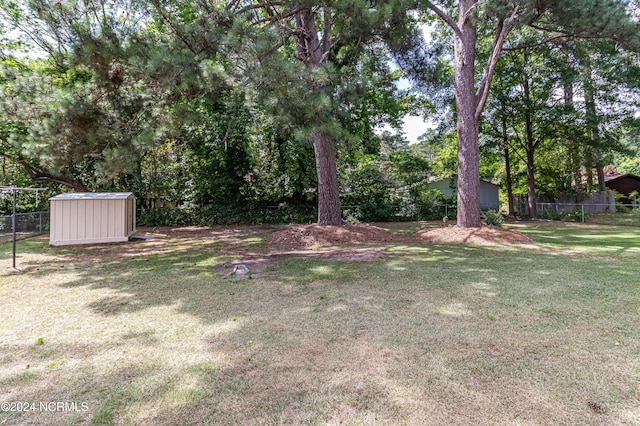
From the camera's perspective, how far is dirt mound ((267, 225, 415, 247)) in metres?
8.69

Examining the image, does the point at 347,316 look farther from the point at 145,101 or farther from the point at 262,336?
the point at 145,101

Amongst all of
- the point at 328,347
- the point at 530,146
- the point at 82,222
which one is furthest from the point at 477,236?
the point at 530,146

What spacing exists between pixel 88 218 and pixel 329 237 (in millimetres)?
6566

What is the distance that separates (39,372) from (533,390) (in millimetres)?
3388

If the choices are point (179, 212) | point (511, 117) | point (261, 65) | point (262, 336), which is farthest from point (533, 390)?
point (511, 117)

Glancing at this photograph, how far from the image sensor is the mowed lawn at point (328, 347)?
76.4 inches

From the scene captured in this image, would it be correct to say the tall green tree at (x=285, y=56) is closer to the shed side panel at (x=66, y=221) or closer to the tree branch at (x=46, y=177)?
the shed side panel at (x=66, y=221)

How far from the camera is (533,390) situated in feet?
6.82

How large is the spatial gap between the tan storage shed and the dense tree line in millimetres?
874

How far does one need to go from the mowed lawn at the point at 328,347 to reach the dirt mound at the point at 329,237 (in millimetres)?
3314

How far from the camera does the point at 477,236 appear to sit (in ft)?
28.1

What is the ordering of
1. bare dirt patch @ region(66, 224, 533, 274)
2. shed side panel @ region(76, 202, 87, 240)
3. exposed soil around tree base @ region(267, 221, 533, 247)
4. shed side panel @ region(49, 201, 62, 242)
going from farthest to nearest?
1. shed side panel @ region(76, 202, 87, 240)
2. shed side panel @ region(49, 201, 62, 242)
3. exposed soil around tree base @ region(267, 221, 533, 247)
4. bare dirt patch @ region(66, 224, 533, 274)

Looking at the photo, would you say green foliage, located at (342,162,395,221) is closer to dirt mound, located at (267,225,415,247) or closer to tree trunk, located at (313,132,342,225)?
tree trunk, located at (313,132,342,225)

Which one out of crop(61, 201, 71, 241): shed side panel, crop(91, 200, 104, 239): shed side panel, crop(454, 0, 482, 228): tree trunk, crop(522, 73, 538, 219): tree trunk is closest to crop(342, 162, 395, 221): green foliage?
crop(454, 0, 482, 228): tree trunk
